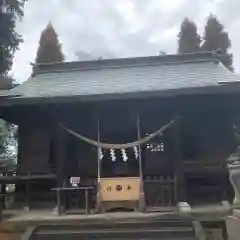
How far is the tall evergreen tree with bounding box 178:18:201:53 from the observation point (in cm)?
2558

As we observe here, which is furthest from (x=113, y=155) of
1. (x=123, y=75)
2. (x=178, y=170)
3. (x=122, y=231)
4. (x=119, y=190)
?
(x=122, y=231)

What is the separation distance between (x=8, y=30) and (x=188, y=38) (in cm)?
1331

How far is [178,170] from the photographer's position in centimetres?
891

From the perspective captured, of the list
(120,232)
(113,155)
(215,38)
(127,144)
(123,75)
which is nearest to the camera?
(120,232)

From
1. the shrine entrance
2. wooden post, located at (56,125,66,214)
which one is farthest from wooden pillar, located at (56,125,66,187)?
the shrine entrance

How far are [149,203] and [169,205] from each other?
0.56m

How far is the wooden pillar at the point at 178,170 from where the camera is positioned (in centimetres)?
877

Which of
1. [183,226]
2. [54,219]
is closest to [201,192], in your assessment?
[183,226]

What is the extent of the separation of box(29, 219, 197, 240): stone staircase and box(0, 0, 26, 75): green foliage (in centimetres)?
1166

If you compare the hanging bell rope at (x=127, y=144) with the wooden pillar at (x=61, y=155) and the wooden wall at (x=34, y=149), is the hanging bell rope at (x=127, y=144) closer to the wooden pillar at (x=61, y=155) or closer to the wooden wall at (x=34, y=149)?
the wooden pillar at (x=61, y=155)

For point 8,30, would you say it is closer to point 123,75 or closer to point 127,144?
point 123,75

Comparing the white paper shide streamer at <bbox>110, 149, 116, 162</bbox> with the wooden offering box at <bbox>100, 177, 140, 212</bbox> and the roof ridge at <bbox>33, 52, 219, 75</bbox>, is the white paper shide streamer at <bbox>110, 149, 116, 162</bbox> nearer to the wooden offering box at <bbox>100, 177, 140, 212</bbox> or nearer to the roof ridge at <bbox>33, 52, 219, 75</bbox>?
the wooden offering box at <bbox>100, 177, 140, 212</bbox>

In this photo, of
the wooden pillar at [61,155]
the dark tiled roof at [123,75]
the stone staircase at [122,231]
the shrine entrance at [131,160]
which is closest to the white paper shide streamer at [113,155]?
the shrine entrance at [131,160]

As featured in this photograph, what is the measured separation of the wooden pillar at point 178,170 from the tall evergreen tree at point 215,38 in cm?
1710
